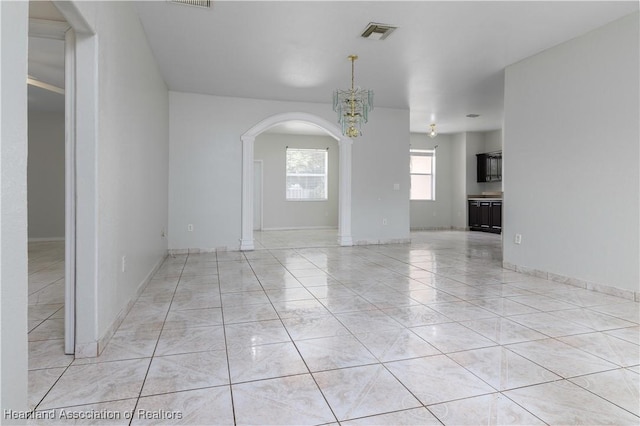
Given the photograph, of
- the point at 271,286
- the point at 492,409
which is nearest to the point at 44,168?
the point at 271,286

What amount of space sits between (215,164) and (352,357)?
4.70 m

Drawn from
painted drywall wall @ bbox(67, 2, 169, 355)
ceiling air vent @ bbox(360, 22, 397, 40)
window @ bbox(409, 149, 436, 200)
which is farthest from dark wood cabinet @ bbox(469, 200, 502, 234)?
painted drywall wall @ bbox(67, 2, 169, 355)

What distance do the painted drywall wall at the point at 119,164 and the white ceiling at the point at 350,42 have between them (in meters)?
0.62

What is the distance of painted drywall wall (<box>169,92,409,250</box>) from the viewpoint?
19.2ft

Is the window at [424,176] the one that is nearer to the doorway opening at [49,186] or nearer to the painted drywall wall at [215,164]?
the painted drywall wall at [215,164]

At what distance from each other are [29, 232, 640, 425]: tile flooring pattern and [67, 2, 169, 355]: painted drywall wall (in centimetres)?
25

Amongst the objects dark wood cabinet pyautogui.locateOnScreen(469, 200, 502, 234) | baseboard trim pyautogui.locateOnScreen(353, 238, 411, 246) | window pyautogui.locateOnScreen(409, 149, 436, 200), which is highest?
window pyautogui.locateOnScreen(409, 149, 436, 200)

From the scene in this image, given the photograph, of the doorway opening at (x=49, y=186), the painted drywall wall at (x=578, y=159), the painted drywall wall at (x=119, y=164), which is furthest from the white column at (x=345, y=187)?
the doorway opening at (x=49, y=186)

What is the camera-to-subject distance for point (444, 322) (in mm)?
2643

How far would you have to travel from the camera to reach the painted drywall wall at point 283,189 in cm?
982

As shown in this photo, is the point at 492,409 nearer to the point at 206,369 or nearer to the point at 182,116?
the point at 206,369

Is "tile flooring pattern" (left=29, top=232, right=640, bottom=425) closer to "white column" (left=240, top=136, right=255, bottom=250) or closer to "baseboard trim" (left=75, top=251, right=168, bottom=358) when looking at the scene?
"baseboard trim" (left=75, top=251, right=168, bottom=358)

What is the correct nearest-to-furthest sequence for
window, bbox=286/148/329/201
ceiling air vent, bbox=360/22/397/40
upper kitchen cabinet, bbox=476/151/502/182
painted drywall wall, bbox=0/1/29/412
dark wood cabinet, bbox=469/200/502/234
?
painted drywall wall, bbox=0/1/29/412 → ceiling air vent, bbox=360/22/397/40 → dark wood cabinet, bbox=469/200/502/234 → upper kitchen cabinet, bbox=476/151/502/182 → window, bbox=286/148/329/201

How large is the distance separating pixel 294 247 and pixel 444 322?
4.21 metres
